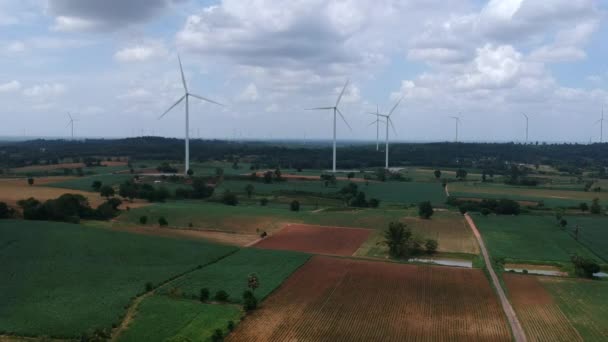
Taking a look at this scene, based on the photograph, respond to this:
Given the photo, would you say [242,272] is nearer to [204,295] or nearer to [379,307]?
[204,295]

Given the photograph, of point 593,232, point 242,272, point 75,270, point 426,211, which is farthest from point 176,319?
point 593,232

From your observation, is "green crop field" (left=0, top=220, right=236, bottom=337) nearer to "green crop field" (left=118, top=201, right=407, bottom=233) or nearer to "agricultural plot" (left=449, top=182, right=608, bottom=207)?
"green crop field" (left=118, top=201, right=407, bottom=233)

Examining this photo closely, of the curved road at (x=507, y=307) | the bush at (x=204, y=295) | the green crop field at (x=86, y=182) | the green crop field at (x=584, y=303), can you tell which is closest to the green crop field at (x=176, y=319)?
the bush at (x=204, y=295)

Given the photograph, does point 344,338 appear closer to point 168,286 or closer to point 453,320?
point 453,320

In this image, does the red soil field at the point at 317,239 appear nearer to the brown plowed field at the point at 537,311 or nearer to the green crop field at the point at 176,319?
the brown plowed field at the point at 537,311

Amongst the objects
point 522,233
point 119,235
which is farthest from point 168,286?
point 522,233

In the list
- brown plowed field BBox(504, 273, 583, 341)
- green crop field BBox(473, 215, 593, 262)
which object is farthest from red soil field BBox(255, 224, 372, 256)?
brown plowed field BBox(504, 273, 583, 341)
